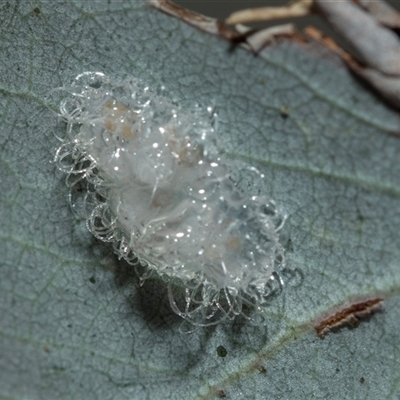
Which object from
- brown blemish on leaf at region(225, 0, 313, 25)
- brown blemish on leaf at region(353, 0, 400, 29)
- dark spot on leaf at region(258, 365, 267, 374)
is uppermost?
brown blemish on leaf at region(353, 0, 400, 29)

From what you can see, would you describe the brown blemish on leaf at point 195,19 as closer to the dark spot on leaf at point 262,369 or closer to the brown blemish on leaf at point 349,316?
the brown blemish on leaf at point 349,316

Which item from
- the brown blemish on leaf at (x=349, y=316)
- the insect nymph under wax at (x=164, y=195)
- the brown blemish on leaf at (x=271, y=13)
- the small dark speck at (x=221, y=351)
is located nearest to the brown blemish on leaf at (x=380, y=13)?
the brown blemish on leaf at (x=271, y=13)

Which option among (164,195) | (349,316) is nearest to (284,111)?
(164,195)

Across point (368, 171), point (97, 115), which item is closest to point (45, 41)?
point (97, 115)

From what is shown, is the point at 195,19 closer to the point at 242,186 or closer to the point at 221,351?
the point at 242,186

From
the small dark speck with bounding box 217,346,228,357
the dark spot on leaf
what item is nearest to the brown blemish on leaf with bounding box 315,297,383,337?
the dark spot on leaf

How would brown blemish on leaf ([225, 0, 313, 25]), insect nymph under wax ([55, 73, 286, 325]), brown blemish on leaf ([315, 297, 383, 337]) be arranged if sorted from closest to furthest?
insect nymph under wax ([55, 73, 286, 325])
brown blemish on leaf ([225, 0, 313, 25])
brown blemish on leaf ([315, 297, 383, 337])

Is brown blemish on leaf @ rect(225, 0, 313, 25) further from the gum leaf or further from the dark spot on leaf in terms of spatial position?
the dark spot on leaf
